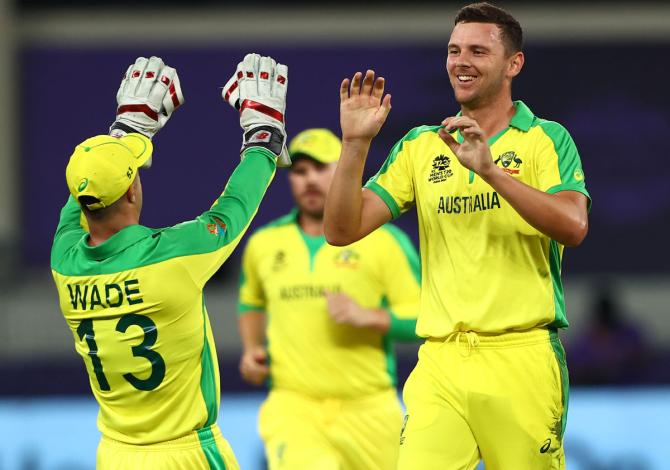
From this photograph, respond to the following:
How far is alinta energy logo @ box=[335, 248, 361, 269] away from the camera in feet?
20.9

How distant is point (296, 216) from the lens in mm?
6676

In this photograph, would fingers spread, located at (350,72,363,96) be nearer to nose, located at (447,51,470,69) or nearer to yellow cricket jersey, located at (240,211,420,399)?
nose, located at (447,51,470,69)

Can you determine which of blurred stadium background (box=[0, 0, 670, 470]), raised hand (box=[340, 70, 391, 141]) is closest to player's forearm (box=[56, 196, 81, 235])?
raised hand (box=[340, 70, 391, 141])

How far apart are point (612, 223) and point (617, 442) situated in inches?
337

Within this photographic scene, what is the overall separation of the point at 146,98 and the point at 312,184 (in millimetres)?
1849

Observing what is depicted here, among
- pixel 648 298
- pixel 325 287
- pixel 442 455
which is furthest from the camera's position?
pixel 648 298

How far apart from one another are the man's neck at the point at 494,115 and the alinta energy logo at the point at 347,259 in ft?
6.26

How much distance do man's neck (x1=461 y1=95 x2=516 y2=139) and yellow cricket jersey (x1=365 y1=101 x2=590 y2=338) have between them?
41mm

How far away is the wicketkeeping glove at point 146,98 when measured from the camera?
477 cm

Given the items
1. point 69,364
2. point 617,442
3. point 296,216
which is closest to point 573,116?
point 69,364

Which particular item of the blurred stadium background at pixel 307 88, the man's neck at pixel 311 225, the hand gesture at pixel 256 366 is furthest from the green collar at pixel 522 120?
the blurred stadium background at pixel 307 88

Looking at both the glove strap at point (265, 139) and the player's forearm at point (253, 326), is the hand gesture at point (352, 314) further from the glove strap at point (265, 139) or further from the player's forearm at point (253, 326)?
the glove strap at point (265, 139)

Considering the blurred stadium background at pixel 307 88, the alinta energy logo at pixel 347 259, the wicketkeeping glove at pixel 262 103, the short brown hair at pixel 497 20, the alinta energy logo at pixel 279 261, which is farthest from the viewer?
the blurred stadium background at pixel 307 88

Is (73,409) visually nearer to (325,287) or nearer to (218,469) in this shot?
(325,287)
